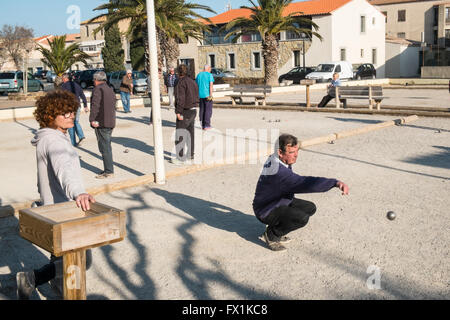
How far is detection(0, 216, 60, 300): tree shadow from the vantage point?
428 cm

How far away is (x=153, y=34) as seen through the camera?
779 cm

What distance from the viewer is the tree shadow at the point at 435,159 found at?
8.69 m

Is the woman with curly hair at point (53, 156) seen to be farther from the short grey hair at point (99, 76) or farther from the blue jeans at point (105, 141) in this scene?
the short grey hair at point (99, 76)

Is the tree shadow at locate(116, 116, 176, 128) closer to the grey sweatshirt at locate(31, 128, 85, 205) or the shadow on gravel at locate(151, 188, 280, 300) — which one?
the shadow on gravel at locate(151, 188, 280, 300)

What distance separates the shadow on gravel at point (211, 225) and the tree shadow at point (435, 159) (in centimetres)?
410

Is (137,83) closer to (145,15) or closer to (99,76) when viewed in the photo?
(145,15)

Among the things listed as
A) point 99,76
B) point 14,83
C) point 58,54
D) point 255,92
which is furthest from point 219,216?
point 14,83

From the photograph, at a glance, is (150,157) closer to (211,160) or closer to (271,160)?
(211,160)

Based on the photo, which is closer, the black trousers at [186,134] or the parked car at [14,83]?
the black trousers at [186,134]

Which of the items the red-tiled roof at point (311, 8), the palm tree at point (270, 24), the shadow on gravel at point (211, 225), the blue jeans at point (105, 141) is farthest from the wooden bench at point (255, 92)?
the red-tiled roof at point (311, 8)

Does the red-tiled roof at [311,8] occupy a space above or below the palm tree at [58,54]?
above

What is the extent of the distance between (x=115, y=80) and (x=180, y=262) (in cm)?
2955

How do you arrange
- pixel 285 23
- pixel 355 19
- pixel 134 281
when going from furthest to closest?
pixel 355 19 → pixel 285 23 → pixel 134 281
